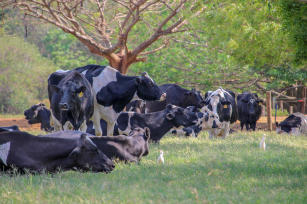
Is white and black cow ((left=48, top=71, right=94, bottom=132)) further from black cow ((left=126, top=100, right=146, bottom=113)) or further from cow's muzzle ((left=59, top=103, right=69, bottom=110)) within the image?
black cow ((left=126, top=100, right=146, bottom=113))

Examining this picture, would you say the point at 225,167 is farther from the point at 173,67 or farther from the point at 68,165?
the point at 173,67

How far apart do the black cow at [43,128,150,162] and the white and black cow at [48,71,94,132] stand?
182 centimetres

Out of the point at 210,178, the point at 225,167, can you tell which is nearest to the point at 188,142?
the point at 225,167

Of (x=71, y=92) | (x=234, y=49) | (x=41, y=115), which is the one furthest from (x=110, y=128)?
(x=41, y=115)

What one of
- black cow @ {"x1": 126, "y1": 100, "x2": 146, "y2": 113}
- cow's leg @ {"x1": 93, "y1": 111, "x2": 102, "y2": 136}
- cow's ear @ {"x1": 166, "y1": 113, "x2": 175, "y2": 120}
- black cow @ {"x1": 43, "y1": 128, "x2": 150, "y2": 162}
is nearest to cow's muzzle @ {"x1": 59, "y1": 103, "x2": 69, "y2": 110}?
black cow @ {"x1": 43, "y1": 128, "x2": 150, "y2": 162}

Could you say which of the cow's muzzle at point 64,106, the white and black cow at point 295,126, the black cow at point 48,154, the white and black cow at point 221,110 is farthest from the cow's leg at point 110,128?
the white and black cow at point 295,126

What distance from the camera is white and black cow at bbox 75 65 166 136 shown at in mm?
13461

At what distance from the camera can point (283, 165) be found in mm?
9117

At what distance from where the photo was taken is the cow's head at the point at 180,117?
13.2 m

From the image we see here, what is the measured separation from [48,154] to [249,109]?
1327 cm

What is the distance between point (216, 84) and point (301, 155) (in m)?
16.1

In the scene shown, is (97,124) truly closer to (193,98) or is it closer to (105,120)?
(105,120)

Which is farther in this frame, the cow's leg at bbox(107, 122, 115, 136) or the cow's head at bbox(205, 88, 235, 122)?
the cow's head at bbox(205, 88, 235, 122)

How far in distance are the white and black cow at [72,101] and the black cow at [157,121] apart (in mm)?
1229
